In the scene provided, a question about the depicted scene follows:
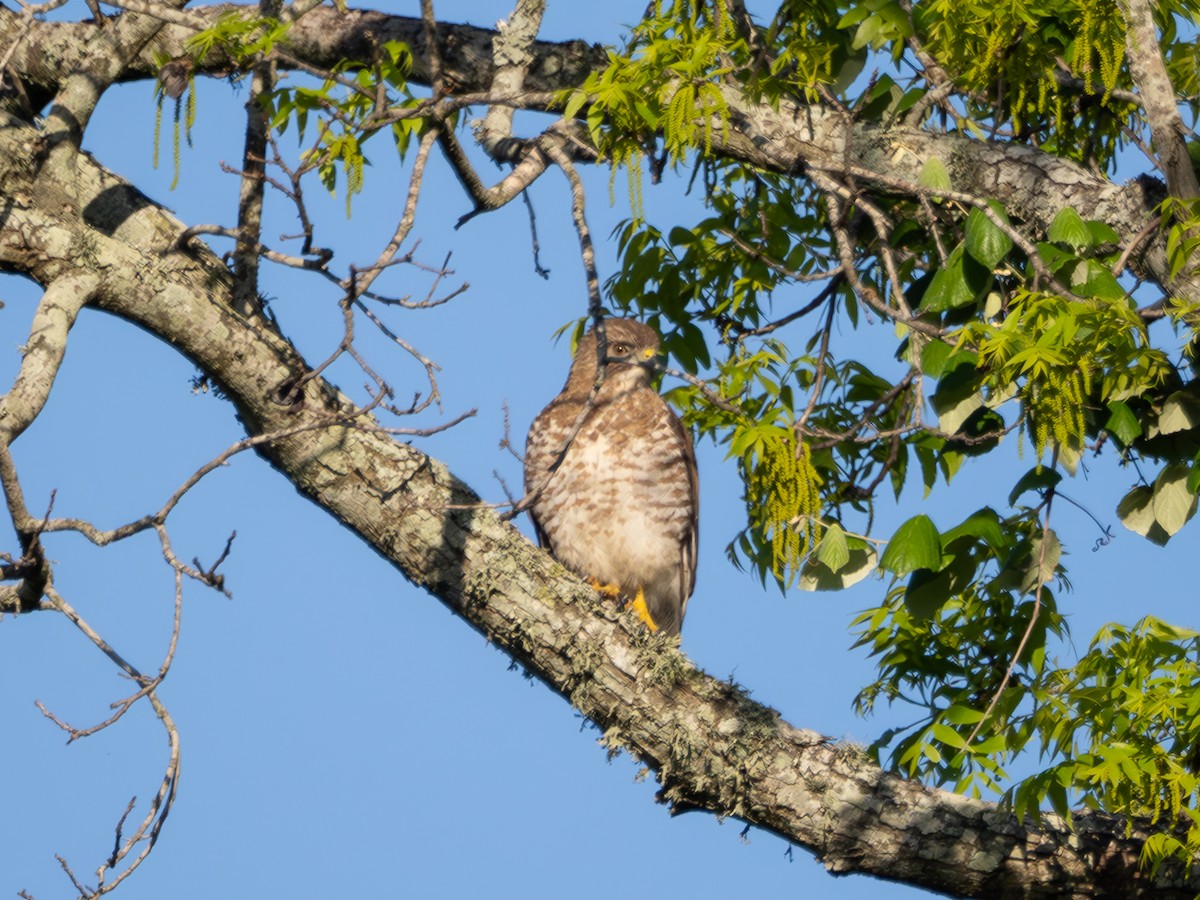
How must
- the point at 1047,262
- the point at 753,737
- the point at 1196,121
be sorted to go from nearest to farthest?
the point at 1047,262 → the point at 753,737 → the point at 1196,121

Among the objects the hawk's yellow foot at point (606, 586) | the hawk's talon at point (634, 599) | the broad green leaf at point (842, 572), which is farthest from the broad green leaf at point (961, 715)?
the hawk's yellow foot at point (606, 586)

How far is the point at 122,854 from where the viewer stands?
138 inches

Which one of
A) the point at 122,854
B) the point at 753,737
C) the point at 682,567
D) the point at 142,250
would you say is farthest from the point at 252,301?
the point at 682,567

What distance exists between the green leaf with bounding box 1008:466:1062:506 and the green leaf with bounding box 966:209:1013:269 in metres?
0.61

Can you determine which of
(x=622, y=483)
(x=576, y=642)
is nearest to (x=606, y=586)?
(x=622, y=483)

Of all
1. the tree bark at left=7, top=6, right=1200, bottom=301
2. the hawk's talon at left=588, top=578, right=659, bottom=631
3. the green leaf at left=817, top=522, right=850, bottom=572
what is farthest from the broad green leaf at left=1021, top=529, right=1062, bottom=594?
the hawk's talon at left=588, top=578, right=659, bottom=631

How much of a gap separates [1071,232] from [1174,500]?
0.82 meters

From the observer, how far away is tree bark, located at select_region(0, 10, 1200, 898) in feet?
13.8

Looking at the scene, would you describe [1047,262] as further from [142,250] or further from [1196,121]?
[142,250]

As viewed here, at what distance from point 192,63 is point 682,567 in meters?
3.60

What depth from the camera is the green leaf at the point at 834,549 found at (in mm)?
4008

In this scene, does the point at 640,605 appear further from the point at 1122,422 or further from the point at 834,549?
the point at 1122,422

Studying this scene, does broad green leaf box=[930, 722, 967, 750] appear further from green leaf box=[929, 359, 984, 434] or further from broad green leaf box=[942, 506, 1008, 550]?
green leaf box=[929, 359, 984, 434]

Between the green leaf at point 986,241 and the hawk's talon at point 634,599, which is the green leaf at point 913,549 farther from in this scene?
the hawk's talon at point 634,599
